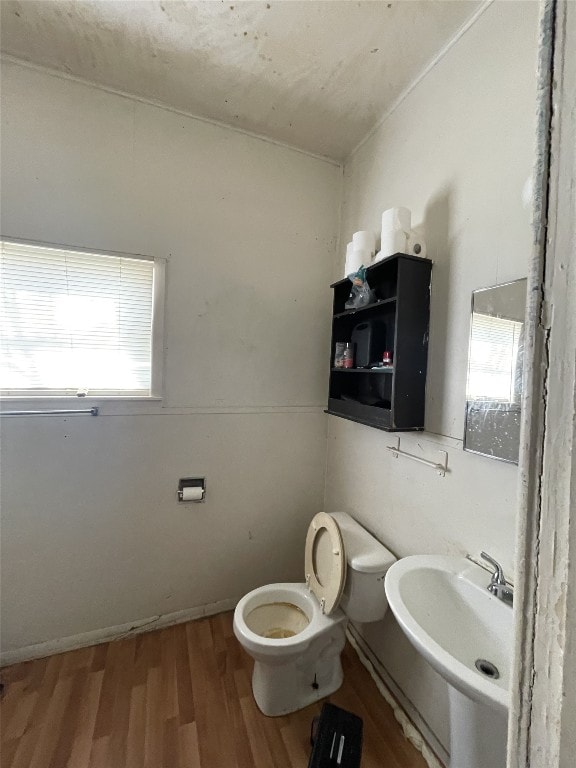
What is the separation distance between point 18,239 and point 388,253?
1.61m

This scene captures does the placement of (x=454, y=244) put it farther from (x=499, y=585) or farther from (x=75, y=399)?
(x=75, y=399)

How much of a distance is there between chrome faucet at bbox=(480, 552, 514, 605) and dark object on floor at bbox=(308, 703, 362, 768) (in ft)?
2.35

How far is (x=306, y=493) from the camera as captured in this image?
1.91 m

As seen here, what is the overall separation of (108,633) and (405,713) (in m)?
1.43

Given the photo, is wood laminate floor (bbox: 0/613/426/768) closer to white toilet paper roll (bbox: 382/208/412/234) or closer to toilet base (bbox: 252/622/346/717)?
toilet base (bbox: 252/622/346/717)

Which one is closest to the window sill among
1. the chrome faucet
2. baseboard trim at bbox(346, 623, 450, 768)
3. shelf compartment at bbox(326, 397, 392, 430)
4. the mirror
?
shelf compartment at bbox(326, 397, 392, 430)

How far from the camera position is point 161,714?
4.15 ft

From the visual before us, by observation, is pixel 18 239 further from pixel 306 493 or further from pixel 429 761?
pixel 429 761

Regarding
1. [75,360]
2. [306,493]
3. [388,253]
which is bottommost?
[306,493]

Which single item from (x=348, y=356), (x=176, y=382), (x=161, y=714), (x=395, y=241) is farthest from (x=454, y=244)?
(x=161, y=714)

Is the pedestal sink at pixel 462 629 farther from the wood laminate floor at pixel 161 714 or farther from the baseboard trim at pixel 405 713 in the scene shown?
the wood laminate floor at pixel 161 714

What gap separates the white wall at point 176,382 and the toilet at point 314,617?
1.28ft

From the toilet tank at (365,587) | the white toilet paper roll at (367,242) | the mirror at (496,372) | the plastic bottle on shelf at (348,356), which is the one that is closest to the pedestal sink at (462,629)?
the toilet tank at (365,587)

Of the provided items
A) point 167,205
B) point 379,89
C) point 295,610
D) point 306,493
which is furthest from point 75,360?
point 379,89
